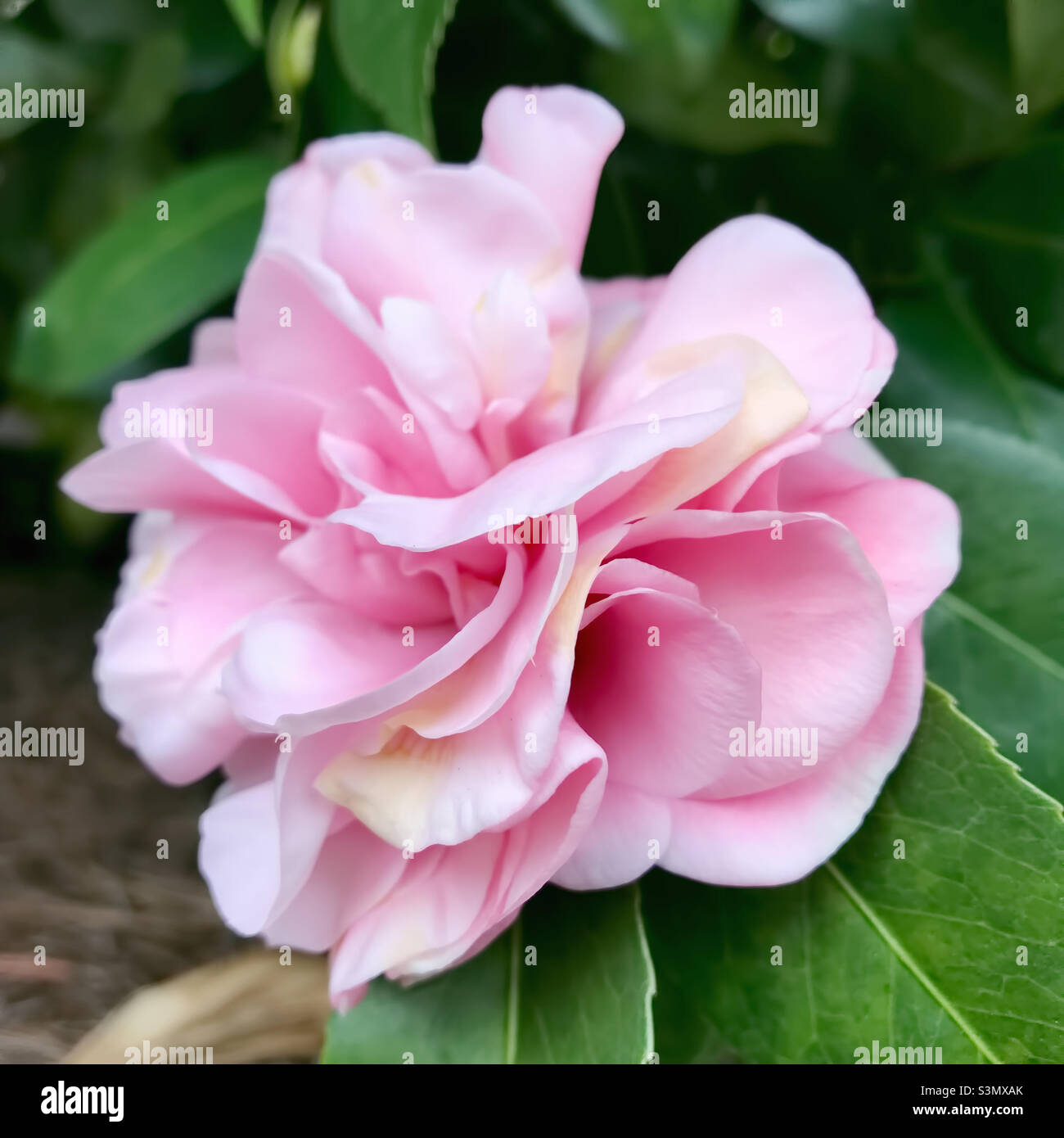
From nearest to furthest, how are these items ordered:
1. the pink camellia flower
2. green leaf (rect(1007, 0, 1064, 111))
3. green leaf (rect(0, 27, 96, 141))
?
the pink camellia flower < green leaf (rect(1007, 0, 1064, 111)) < green leaf (rect(0, 27, 96, 141))

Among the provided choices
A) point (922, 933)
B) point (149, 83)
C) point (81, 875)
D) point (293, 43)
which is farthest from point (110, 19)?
point (922, 933)

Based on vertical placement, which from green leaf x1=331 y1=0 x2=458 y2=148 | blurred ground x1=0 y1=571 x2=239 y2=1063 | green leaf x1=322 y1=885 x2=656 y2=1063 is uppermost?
green leaf x1=331 y1=0 x2=458 y2=148

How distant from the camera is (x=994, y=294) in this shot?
384mm

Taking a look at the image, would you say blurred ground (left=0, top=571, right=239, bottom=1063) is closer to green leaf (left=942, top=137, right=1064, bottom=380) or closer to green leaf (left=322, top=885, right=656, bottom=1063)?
green leaf (left=322, top=885, right=656, bottom=1063)

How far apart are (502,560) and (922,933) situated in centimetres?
14

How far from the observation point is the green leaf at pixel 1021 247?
364 millimetres

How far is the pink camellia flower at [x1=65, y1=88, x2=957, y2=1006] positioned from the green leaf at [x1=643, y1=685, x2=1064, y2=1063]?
0.09ft

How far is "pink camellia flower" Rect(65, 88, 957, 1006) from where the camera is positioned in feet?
0.70

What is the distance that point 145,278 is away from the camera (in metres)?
0.41

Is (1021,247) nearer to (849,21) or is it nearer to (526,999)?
(849,21)

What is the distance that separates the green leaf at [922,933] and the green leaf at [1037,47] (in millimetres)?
210

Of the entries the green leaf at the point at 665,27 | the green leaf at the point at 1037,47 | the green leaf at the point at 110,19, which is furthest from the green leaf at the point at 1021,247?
the green leaf at the point at 110,19

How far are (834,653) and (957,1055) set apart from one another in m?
0.11

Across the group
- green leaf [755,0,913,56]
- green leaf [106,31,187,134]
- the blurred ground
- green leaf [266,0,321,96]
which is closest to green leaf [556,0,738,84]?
green leaf [755,0,913,56]
